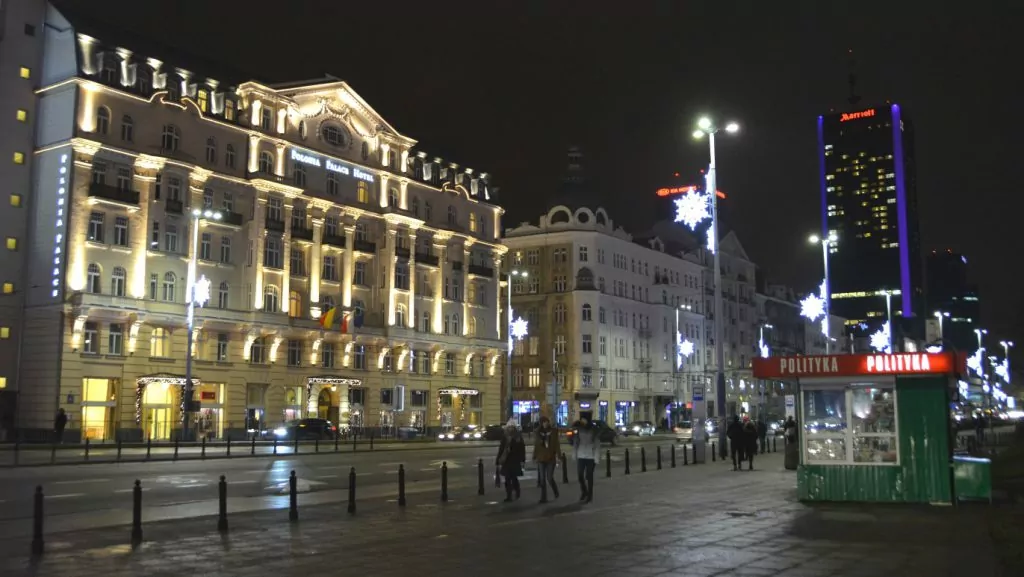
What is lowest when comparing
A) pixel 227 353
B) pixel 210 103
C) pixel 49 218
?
pixel 227 353

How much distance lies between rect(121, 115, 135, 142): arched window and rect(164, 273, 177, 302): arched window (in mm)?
7959

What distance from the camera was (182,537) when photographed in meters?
14.6

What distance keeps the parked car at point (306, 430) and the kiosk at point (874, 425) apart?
129 ft

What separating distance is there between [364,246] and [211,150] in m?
14.2

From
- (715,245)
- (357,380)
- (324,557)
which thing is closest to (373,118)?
(357,380)

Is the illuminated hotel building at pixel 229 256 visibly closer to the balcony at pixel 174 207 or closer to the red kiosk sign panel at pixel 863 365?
the balcony at pixel 174 207

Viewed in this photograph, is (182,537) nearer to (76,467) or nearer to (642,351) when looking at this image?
(76,467)

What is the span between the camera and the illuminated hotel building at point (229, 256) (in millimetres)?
51875

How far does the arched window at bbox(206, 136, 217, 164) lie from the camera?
193ft

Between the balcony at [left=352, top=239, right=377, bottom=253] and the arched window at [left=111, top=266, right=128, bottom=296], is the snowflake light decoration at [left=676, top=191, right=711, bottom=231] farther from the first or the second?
the balcony at [left=352, top=239, right=377, bottom=253]

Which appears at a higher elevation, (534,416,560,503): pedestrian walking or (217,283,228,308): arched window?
(217,283,228,308): arched window

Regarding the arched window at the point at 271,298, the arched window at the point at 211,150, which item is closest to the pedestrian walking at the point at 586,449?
the arched window at the point at 271,298

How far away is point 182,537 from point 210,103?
4907cm

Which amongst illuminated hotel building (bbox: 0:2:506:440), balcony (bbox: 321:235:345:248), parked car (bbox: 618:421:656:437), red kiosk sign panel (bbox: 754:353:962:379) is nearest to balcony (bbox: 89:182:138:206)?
illuminated hotel building (bbox: 0:2:506:440)
